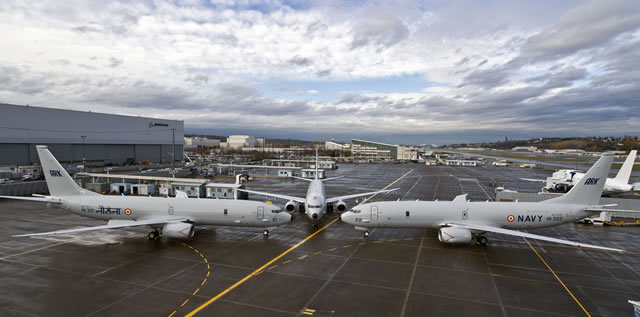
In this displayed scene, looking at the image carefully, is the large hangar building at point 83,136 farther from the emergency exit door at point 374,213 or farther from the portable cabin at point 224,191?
the emergency exit door at point 374,213

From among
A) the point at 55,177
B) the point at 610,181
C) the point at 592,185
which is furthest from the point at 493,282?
the point at 610,181

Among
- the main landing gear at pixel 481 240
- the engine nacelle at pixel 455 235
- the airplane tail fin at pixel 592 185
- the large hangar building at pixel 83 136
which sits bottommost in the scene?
the main landing gear at pixel 481 240

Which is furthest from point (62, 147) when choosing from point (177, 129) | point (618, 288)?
point (618, 288)

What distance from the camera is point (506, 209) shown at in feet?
78.6

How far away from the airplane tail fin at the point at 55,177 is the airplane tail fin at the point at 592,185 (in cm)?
4240

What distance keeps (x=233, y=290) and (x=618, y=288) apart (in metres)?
22.3

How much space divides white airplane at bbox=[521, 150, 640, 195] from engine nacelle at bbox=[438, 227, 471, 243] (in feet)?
126

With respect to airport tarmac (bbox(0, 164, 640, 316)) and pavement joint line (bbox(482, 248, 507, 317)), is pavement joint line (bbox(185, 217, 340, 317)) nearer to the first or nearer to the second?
airport tarmac (bbox(0, 164, 640, 316))

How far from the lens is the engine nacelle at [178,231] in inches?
915

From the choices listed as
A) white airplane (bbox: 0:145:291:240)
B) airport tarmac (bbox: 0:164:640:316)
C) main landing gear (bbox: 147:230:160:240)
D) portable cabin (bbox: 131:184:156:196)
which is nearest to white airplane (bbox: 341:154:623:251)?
airport tarmac (bbox: 0:164:640:316)

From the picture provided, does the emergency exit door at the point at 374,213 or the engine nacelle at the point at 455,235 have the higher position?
the emergency exit door at the point at 374,213

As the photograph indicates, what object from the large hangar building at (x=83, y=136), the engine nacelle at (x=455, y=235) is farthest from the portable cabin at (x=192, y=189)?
the engine nacelle at (x=455, y=235)

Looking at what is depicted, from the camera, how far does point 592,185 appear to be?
2372 cm

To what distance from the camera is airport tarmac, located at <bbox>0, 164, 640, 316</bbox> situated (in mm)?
14453
